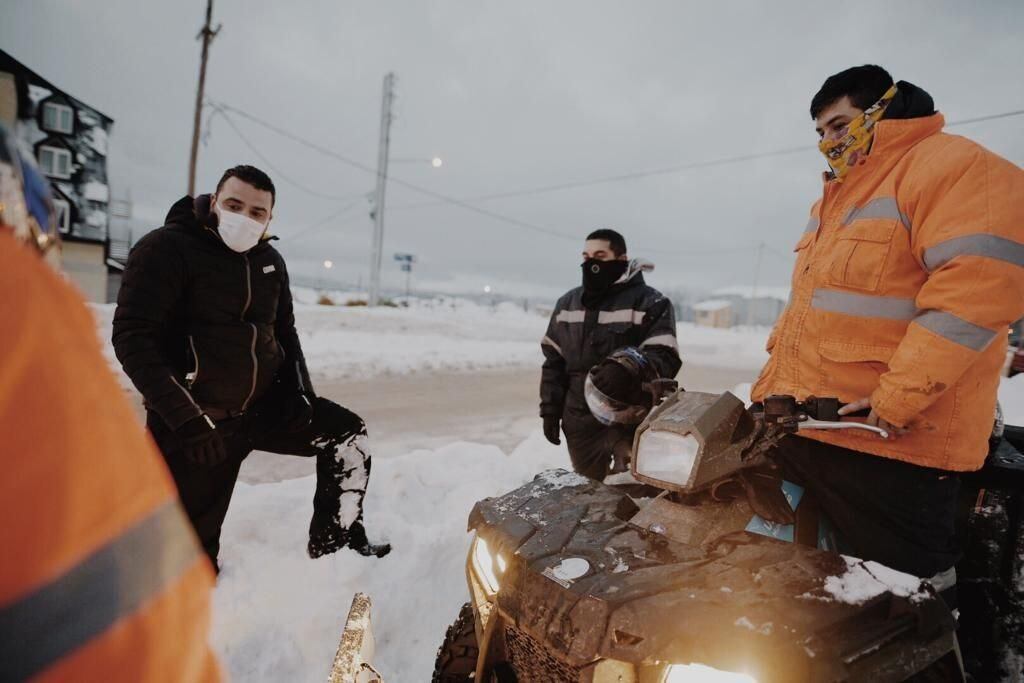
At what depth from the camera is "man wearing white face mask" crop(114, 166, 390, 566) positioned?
2.25m

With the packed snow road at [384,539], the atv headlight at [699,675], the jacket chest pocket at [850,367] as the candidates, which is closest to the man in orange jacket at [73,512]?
the packed snow road at [384,539]

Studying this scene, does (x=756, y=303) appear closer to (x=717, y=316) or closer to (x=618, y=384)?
(x=717, y=316)

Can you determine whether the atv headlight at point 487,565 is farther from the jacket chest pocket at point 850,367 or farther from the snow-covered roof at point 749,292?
the snow-covered roof at point 749,292

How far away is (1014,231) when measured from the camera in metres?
1.37

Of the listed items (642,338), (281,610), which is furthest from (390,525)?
(642,338)

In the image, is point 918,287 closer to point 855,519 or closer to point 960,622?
point 855,519

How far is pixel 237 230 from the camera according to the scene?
253cm

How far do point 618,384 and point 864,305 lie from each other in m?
0.95

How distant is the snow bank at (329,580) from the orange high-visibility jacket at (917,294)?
2065 mm

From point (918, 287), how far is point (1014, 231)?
0.84 feet

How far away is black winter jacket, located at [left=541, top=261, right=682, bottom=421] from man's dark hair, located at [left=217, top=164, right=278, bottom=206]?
209 centimetres

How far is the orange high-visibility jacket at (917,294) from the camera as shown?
4.50ft

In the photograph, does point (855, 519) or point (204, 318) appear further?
point (204, 318)

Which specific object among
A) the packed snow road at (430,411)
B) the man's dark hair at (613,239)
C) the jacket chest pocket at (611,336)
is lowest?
the packed snow road at (430,411)
